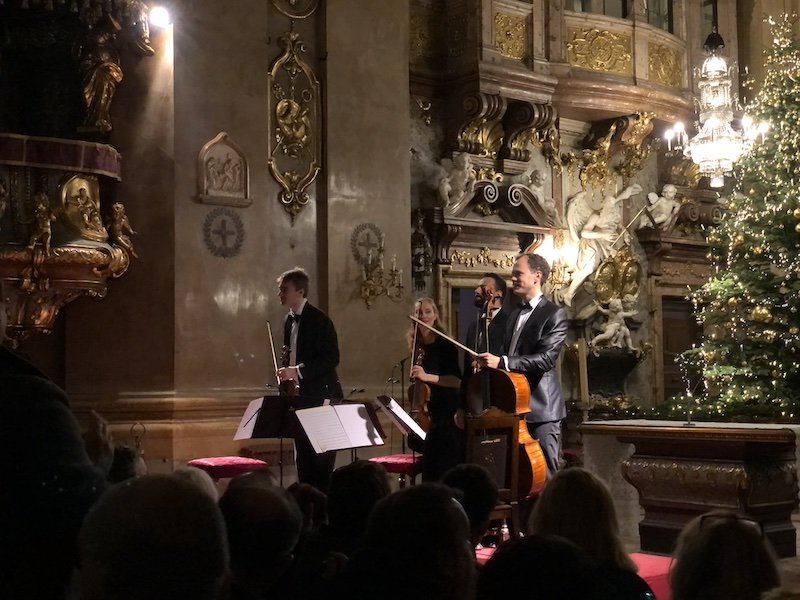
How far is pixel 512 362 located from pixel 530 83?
7916 millimetres

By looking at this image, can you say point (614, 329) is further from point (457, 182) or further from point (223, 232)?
point (223, 232)

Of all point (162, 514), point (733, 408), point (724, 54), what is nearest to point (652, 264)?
point (724, 54)

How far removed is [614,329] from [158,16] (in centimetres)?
780

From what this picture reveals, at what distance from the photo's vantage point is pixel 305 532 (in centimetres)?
380

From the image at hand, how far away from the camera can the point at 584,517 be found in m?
3.40

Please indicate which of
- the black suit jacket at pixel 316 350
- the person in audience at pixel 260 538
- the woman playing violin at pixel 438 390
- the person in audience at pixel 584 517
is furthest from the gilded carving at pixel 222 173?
the person in audience at pixel 260 538

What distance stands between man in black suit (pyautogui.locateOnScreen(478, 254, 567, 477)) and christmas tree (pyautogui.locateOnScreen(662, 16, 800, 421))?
5279 millimetres

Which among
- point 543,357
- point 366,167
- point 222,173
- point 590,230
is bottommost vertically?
point 543,357

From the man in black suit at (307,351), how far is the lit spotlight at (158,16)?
3535mm

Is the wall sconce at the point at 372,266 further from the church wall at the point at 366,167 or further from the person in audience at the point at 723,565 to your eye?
the person in audience at the point at 723,565

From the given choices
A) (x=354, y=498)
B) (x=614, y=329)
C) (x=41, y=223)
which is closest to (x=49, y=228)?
(x=41, y=223)

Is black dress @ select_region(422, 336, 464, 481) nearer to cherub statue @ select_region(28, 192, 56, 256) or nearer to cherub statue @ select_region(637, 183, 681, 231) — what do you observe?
cherub statue @ select_region(28, 192, 56, 256)

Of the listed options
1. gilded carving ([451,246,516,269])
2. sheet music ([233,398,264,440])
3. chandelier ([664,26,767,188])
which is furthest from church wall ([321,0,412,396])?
sheet music ([233,398,264,440])

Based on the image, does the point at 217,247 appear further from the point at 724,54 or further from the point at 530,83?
the point at 724,54
